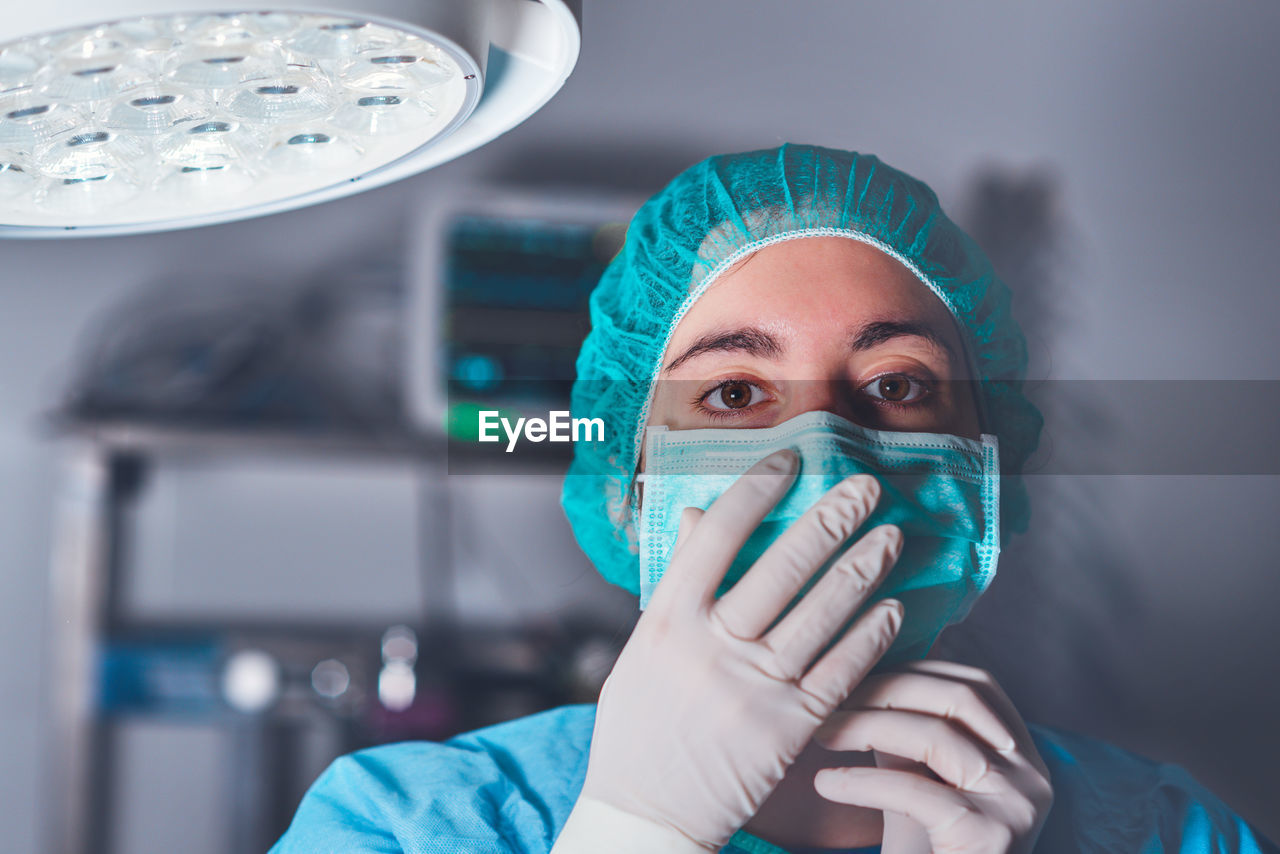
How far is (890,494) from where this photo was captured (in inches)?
37.8

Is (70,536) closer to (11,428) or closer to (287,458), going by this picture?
(11,428)

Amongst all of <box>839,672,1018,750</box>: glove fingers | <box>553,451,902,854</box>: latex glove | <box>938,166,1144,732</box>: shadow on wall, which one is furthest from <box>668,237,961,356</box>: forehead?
<box>938,166,1144,732</box>: shadow on wall

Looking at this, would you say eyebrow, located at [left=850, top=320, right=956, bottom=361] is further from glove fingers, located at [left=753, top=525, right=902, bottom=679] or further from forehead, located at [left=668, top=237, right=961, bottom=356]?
Answer: glove fingers, located at [left=753, top=525, right=902, bottom=679]

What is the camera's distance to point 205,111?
0.63 meters

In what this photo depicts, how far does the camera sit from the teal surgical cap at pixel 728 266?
43.3 inches

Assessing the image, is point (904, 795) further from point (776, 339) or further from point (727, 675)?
point (776, 339)

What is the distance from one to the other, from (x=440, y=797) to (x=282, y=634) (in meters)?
0.81

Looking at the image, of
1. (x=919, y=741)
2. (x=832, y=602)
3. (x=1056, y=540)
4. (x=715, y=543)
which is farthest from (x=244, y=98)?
(x=1056, y=540)

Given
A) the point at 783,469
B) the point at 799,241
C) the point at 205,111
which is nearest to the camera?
the point at 205,111

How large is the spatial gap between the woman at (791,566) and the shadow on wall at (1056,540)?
1.16ft

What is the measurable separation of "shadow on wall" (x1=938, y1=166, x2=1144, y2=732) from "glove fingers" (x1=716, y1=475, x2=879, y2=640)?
2.77ft

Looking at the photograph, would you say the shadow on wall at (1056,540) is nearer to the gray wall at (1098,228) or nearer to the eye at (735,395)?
the gray wall at (1098,228)

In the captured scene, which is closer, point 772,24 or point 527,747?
point 527,747

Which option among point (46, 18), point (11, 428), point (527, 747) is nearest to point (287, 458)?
Answer: point (11, 428)
